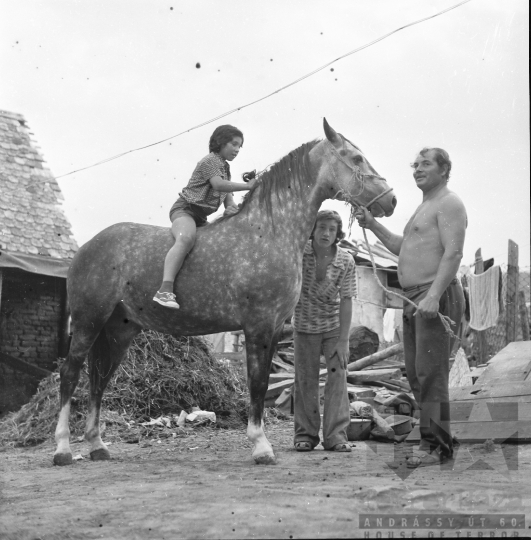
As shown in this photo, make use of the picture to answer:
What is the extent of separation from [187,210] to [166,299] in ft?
2.90

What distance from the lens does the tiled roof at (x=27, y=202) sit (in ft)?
39.2

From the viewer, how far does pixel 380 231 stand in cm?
593

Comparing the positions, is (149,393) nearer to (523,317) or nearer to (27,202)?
(27,202)

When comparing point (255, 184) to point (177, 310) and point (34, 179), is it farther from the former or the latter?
point (34, 179)

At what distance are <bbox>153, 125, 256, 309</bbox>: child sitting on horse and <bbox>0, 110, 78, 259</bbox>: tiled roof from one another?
6.02m

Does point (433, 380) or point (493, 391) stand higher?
point (433, 380)

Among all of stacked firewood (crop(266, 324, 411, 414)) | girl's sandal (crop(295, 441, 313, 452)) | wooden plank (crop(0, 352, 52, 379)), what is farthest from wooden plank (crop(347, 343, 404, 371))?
girl's sandal (crop(295, 441, 313, 452))

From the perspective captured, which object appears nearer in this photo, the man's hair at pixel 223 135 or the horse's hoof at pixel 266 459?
the horse's hoof at pixel 266 459

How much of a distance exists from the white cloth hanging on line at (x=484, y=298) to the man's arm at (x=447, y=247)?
10001mm

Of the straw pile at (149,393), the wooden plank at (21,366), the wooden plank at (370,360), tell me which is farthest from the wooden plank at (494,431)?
the wooden plank at (21,366)

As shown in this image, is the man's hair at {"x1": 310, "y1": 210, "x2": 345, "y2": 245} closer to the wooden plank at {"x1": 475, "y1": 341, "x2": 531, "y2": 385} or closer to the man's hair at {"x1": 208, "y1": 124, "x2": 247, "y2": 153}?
the man's hair at {"x1": 208, "y1": 124, "x2": 247, "y2": 153}

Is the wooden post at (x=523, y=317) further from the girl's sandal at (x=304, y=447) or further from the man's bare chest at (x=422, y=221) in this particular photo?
the man's bare chest at (x=422, y=221)

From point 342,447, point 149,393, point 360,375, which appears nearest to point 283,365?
point 360,375

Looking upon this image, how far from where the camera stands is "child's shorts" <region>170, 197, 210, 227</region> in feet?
21.1
